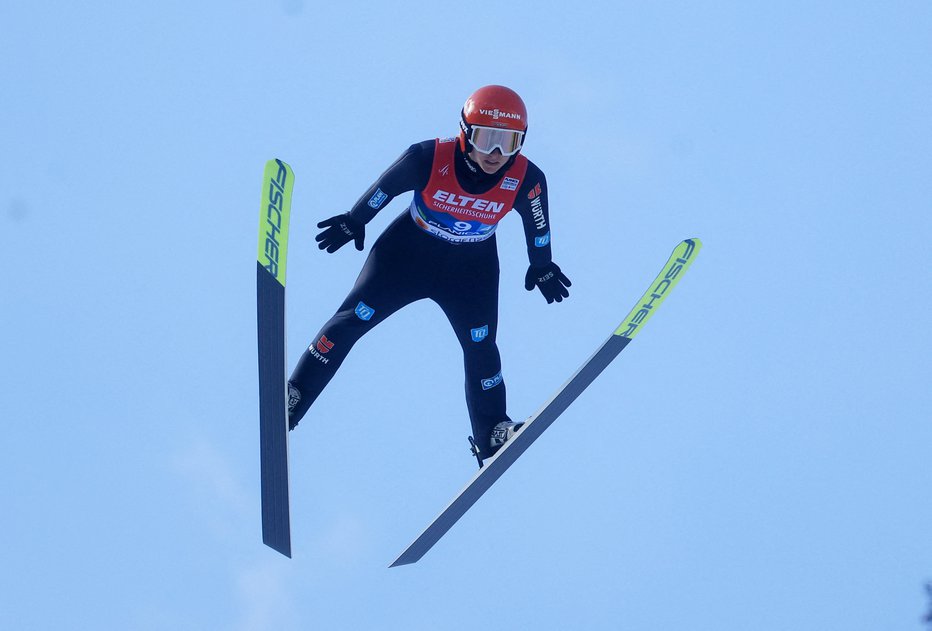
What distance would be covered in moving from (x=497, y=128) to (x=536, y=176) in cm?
68

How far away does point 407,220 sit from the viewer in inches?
337

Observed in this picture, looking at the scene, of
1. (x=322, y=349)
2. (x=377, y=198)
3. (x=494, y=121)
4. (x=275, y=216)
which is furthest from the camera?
(x=322, y=349)

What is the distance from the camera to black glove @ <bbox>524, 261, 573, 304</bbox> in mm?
8930

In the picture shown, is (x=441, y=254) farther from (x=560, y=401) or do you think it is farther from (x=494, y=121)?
(x=560, y=401)

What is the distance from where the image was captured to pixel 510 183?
8.27 metres

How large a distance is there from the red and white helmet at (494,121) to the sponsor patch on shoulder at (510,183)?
27 cm

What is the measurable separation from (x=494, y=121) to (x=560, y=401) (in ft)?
6.57

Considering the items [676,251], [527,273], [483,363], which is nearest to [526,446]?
[483,363]

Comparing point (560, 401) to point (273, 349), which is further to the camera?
point (560, 401)

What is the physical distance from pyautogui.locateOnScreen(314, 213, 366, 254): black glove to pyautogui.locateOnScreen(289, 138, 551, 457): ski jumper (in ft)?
0.19

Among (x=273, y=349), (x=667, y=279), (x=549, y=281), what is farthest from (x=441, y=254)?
(x=667, y=279)

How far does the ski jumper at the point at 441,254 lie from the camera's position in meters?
8.17

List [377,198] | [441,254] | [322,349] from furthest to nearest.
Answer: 1. [441,254]
2. [322,349]
3. [377,198]

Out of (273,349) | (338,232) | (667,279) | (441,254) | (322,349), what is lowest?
(273,349)
